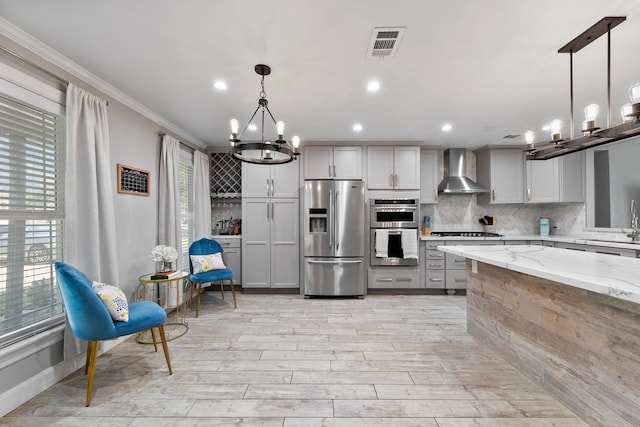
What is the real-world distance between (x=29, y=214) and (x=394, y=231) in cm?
399

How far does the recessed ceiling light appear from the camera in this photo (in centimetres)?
254

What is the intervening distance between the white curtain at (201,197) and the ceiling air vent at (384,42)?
3216 millimetres

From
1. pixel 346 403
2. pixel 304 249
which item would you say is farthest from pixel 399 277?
pixel 346 403

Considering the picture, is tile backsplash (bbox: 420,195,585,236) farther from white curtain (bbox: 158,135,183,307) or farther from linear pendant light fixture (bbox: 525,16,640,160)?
white curtain (bbox: 158,135,183,307)

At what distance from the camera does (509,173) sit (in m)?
4.73

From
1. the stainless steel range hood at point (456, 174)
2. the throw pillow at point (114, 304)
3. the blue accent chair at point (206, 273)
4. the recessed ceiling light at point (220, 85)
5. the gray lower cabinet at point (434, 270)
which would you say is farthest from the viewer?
the stainless steel range hood at point (456, 174)

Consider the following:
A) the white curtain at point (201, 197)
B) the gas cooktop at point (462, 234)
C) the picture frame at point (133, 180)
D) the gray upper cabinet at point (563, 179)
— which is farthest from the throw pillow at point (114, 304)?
the gray upper cabinet at point (563, 179)

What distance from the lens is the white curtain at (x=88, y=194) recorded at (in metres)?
2.21

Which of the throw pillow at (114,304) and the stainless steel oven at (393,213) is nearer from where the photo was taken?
the throw pillow at (114,304)

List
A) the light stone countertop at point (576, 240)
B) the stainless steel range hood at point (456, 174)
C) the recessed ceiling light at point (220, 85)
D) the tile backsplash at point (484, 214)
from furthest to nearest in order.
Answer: the tile backsplash at point (484, 214), the stainless steel range hood at point (456, 174), the light stone countertop at point (576, 240), the recessed ceiling light at point (220, 85)

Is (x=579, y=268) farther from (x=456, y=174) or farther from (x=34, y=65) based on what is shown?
Answer: (x=34, y=65)

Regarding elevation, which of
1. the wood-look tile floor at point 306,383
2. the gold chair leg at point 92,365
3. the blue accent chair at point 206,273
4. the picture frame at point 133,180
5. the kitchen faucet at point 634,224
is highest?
the picture frame at point 133,180

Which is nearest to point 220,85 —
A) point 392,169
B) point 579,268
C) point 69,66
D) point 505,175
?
point 69,66

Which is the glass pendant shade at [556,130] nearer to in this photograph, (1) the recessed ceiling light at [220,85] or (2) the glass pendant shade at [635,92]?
(2) the glass pendant shade at [635,92]
